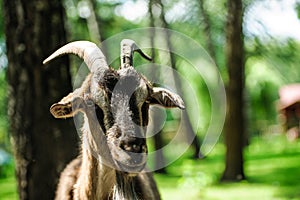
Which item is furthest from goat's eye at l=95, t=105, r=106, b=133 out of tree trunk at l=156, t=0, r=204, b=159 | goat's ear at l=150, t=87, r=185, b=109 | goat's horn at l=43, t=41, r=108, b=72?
tree trunk at l=156, t=0, r=204, b=159

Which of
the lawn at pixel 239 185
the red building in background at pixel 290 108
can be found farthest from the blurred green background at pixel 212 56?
the red building in background at pixel 290 108

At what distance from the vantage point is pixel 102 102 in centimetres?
528

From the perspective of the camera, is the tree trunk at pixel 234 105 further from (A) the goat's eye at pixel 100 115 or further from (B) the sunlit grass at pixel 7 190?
(A) the goat's eye at pixel 100 115

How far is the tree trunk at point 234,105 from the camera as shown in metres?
16.0

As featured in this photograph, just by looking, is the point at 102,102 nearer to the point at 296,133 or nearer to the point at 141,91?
the point at 141,91

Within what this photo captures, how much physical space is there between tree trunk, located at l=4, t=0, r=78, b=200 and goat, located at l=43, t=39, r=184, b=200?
5.70 feet

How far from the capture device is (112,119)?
17.1ft

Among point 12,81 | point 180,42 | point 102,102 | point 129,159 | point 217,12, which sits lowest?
point 129,159

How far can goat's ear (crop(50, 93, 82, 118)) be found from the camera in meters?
5.50

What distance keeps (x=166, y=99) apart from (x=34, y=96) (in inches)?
103

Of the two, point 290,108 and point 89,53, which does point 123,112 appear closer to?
point 89,53

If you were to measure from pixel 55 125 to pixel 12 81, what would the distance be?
29.9 inches

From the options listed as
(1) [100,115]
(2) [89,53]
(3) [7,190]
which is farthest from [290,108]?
(1) [100,115]

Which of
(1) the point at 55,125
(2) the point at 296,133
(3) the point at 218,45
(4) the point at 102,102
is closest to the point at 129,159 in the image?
(4) the point at 102,102
